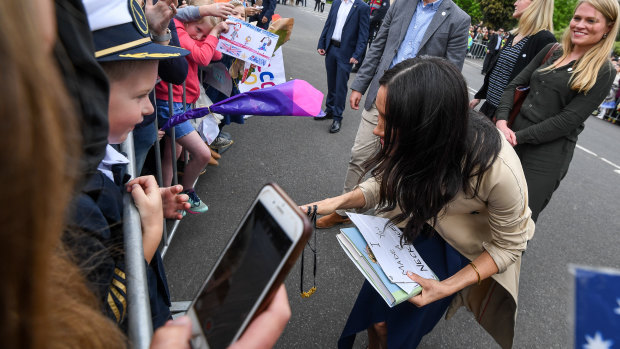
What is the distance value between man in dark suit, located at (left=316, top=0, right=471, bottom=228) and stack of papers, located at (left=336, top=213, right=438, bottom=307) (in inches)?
48.6

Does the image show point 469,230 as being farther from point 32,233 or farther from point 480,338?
point 32,233

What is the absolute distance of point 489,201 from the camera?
146cm

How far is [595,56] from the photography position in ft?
7.80

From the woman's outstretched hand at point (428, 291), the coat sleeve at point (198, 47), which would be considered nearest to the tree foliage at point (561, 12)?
the coat sleeve at point (198, 47)

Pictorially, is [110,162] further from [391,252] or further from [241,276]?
[391,252]

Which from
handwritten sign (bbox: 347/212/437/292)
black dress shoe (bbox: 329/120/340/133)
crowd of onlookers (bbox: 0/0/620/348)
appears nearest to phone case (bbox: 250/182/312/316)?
crowd of onlookers (bbox: 0/0/620/348)

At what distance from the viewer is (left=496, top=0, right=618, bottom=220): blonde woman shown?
2.37 m

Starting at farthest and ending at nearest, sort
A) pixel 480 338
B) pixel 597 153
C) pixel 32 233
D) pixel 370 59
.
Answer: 1. pixel 597 153
2. pixel 370 59
3. pixel 480 338
4. pixel 32 233

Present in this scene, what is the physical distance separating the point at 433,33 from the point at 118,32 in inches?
95.9

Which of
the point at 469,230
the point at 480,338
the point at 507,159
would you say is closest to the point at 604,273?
the point at 507,159

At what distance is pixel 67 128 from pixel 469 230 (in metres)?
1.57

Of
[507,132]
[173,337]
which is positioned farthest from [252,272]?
[507,132]

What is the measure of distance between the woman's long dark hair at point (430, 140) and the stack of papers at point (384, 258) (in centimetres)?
11

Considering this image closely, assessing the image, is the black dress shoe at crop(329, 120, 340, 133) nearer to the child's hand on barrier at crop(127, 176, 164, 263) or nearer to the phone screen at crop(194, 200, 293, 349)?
the child's hand on barrier at crop(127, 176, 164, 263)
